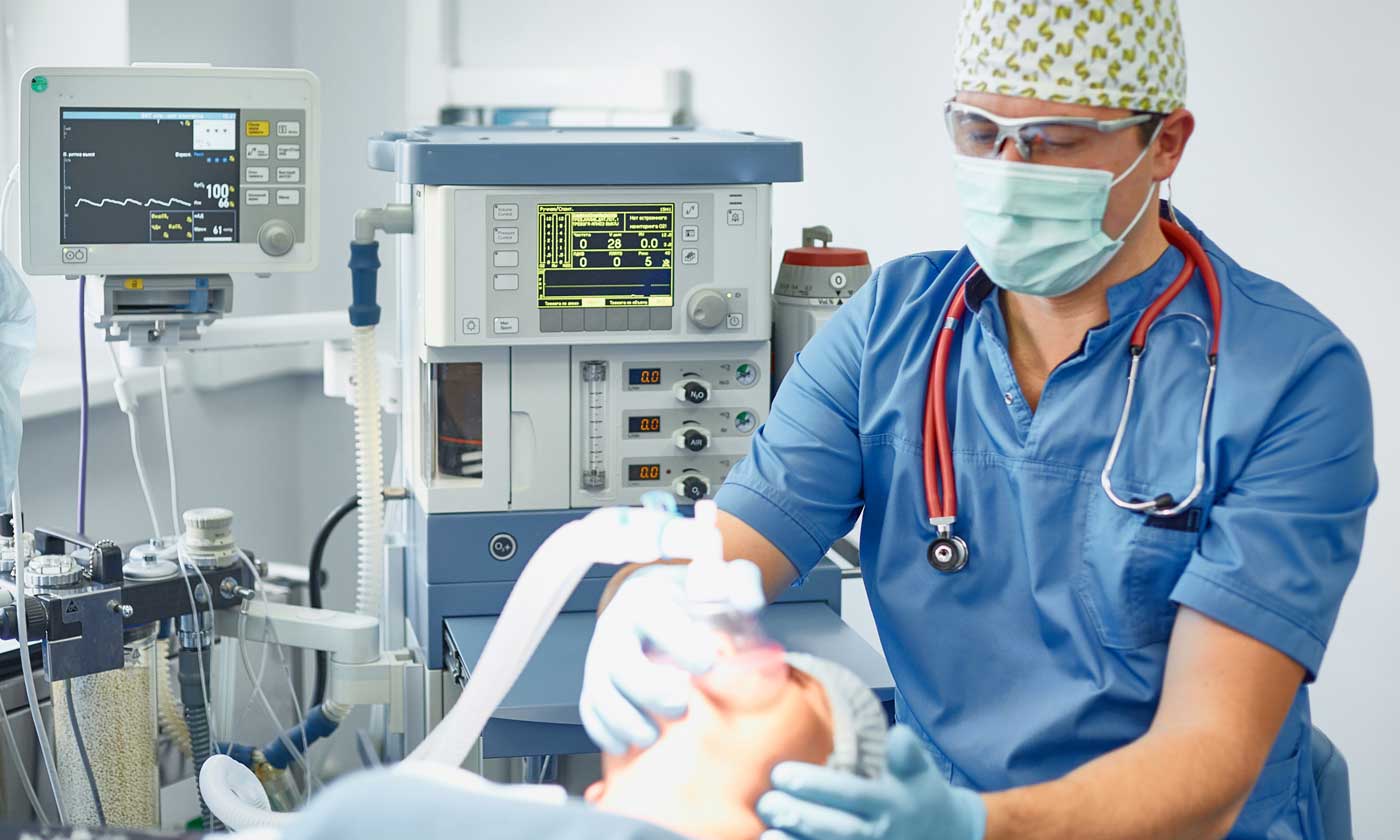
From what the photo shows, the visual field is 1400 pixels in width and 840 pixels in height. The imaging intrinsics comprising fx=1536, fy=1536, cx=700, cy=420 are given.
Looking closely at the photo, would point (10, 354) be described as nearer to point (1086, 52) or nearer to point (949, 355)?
point (949, 355)

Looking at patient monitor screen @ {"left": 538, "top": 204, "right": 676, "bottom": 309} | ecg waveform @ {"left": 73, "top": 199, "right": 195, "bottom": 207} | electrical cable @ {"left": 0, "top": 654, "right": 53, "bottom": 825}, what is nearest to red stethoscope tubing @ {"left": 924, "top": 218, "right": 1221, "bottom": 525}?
patient monitor screen @ {"left": 538, "top": 204, "right": 676, "bottom": 309}

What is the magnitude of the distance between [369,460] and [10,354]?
0.56 m

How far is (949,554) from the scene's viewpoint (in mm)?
1495

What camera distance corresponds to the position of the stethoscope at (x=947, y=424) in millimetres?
1392

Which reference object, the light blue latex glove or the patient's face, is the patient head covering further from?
the light blue latex glove

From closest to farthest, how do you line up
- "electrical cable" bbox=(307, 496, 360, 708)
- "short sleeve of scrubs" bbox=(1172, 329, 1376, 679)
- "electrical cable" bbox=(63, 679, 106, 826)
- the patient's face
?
the patient's face, "short sleeve of scrubs" bbox=(1172, 329, 1376, 679), "electrical cable" bbox=(63, 679, 106, 826), "electrical cable" bbox=(307, 496, 360, 708)

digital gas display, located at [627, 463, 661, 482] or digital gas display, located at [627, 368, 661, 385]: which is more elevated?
digital gas display, located at [627, 368, 661, 385]

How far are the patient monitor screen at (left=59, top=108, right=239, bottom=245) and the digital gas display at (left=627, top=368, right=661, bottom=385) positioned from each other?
576 millimetres

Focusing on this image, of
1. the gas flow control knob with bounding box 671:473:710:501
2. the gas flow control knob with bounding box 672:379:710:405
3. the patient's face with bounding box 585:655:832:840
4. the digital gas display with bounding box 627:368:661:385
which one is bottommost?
the patient's face with bounding box 585:655:832:840

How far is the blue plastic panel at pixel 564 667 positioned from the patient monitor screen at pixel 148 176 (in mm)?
655

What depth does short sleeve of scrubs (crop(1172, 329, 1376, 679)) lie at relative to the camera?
1.30m

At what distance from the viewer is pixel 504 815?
32.1 inches

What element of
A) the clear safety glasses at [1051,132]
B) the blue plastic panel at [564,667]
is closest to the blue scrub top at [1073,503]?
the clear safety glasses at [1051,132]

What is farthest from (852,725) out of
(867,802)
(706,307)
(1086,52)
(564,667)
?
(706,307)
